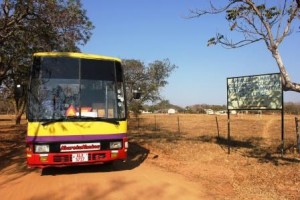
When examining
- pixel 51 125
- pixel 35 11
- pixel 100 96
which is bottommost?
pixel 51 125

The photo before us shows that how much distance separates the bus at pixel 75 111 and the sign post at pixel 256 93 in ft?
18.0

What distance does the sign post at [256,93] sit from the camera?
14.0 metres

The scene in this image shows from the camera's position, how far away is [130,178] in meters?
10.4

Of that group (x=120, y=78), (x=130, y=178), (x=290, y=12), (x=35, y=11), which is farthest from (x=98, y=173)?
(x=35, y=11)

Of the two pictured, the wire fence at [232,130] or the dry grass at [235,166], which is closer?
the dry grass at [235,166]

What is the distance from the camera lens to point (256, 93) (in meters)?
14.8

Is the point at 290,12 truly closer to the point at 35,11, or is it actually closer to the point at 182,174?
the point at 182,174

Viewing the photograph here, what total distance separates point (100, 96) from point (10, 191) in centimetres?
339

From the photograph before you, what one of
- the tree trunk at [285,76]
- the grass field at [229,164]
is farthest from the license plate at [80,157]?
the tree trunk at [285,76]

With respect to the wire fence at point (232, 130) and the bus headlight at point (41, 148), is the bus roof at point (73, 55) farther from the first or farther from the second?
the wire fence at point (232, 130)

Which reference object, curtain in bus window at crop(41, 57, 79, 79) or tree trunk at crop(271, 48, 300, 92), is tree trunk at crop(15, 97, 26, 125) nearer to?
curtain in bus window at crop(41, 57, 79, 79)

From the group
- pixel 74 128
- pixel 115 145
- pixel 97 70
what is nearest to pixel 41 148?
pixel 74 128

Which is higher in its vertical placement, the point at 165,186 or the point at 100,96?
the point at 100,96

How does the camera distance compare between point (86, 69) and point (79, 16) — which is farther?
point (79, 16)
